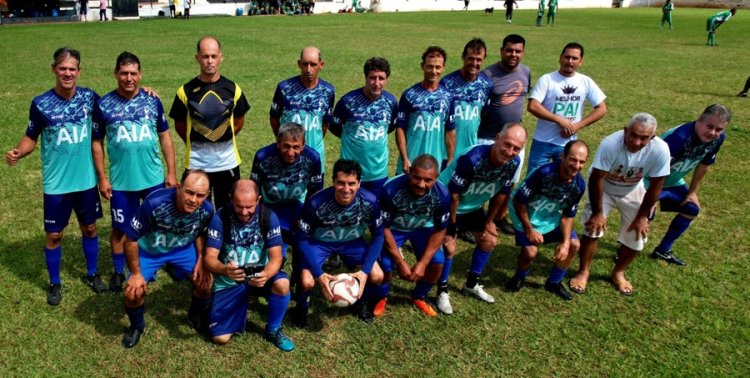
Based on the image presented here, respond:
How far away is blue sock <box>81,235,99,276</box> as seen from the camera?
5703 mm

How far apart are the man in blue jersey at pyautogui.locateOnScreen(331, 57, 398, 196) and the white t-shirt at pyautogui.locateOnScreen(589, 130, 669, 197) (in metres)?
2.35

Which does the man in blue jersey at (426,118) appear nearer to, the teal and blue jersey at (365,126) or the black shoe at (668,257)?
the teal and blue jersey at (365,126)

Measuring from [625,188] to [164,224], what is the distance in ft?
16.1

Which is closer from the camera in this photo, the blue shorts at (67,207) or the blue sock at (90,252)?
the blue shorts at (67,207)

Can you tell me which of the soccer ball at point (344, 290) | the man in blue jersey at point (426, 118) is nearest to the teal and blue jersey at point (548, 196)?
the man in blue jersey at point (426, 118)

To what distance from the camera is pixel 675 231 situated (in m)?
6.54

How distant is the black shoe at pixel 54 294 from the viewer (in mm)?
5422

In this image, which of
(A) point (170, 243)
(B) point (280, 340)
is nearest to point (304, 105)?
(A) point (170, 243)

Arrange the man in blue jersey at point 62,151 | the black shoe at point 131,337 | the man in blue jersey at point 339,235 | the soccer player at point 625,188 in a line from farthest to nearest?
1. the soccer player at point 625,188
2. the man in blue jersey at point 62,151
3. the man in blue jersey at point 339,235
4. the black shoe at point 131,337

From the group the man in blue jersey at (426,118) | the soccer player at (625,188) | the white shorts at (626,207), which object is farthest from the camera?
the man in blue jersey at (426,118)

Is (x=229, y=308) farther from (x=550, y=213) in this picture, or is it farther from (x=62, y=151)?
(x=550, y=213)

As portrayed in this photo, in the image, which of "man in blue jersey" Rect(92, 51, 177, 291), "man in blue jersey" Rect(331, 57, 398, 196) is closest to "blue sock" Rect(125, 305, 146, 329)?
"man in blue jersey" Rect(92, 51, 177, 291)

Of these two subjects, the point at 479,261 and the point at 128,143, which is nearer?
the point at 128,143

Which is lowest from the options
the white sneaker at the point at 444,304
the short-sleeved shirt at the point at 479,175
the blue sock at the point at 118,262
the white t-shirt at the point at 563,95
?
the white sneaker at the point at 444,304
